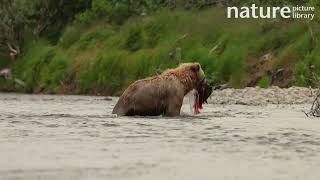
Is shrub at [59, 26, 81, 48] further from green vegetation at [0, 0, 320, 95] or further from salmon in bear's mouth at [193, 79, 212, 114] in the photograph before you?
salmon in bear's mouth at [193, 79, 212, 114]

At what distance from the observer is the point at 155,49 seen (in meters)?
39.4

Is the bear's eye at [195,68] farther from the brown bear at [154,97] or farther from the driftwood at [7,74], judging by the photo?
the driftwood at [7,74]

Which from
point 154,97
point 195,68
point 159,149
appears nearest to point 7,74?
point 195,68

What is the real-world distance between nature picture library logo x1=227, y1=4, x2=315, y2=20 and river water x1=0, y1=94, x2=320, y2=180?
74.1 feet

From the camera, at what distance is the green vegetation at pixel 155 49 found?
32.9 metres

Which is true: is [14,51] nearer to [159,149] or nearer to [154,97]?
[154,97]

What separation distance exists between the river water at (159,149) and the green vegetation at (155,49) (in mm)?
15853

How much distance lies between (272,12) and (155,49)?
21.0 feet

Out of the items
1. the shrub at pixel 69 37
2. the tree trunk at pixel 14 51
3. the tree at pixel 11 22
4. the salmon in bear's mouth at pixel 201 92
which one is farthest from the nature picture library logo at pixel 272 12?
the salmon in bear's mouth at pixel 201 92

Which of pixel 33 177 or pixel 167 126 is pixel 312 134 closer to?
pixel 167 126

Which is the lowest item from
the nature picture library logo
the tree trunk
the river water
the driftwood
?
the river water

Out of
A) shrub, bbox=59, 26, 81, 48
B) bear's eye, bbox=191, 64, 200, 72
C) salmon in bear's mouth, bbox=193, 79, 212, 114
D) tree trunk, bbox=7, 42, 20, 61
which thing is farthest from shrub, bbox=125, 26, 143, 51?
bear's eye, bbox=191, 64, 200, 72

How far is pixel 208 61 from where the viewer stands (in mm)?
34375

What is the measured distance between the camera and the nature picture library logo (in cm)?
3616
